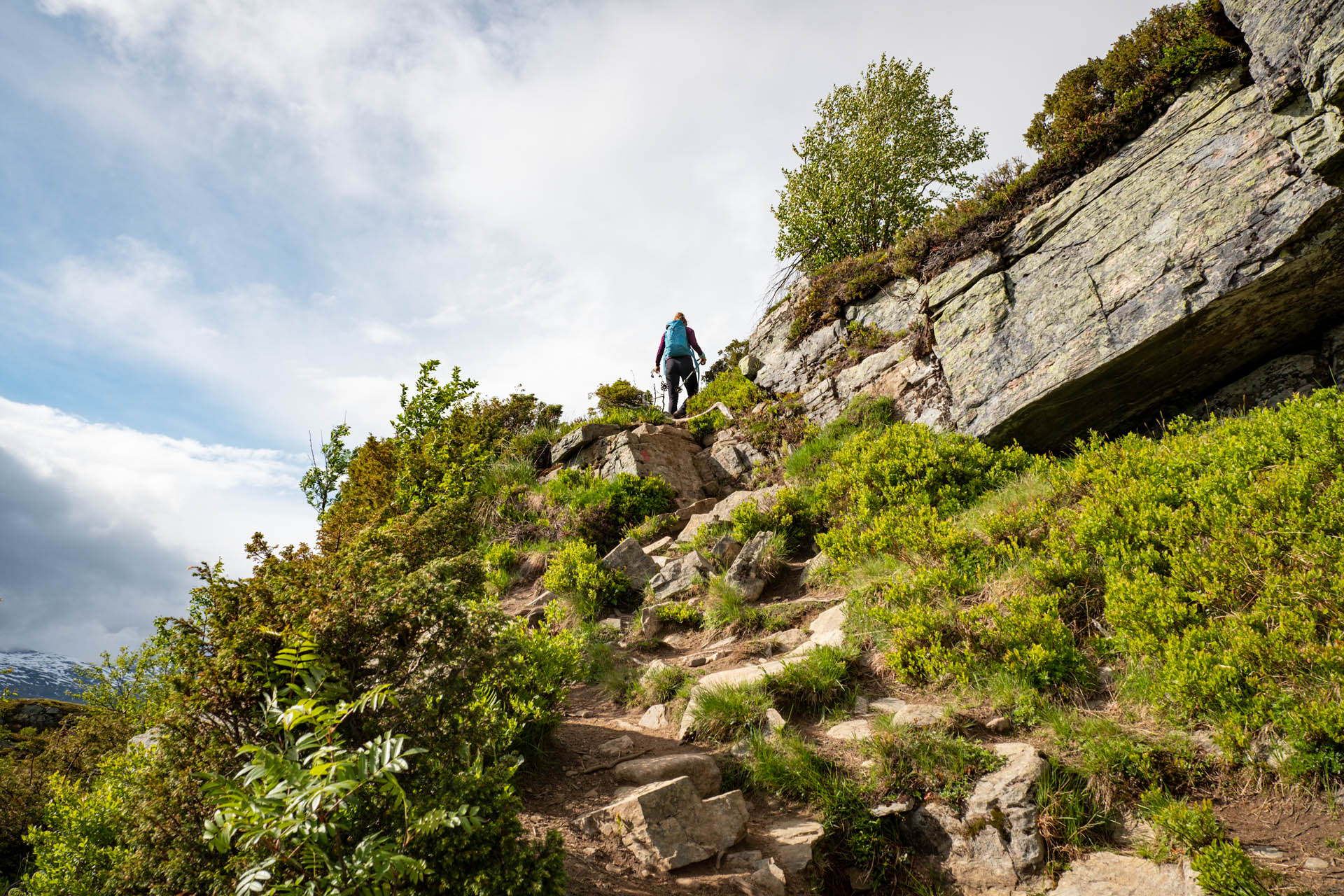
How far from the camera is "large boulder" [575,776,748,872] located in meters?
4.25

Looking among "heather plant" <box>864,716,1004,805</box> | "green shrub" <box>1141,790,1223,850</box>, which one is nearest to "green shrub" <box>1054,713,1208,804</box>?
"green shrub" <box>1141,790,1223,850</box>

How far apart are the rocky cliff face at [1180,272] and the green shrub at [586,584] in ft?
20.0

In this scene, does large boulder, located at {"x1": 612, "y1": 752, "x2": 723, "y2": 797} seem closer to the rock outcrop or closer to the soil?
the soil

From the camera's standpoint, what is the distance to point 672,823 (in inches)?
173

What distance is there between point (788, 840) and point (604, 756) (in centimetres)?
190

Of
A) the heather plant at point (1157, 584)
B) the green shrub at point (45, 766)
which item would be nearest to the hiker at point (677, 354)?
the heather plant at point (1157, 584)

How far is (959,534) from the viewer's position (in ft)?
23.3

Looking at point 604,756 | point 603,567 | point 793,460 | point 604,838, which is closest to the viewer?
point 604,838

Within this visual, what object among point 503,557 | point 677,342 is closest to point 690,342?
point 677,342

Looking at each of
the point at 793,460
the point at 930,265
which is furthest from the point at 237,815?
the point at 930,265

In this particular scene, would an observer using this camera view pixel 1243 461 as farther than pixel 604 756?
Yes

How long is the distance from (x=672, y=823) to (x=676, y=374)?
50.5 ft

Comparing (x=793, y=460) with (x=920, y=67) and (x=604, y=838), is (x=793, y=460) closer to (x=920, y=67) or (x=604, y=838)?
(x=604, y=838)

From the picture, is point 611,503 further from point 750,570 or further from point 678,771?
point 678,771
